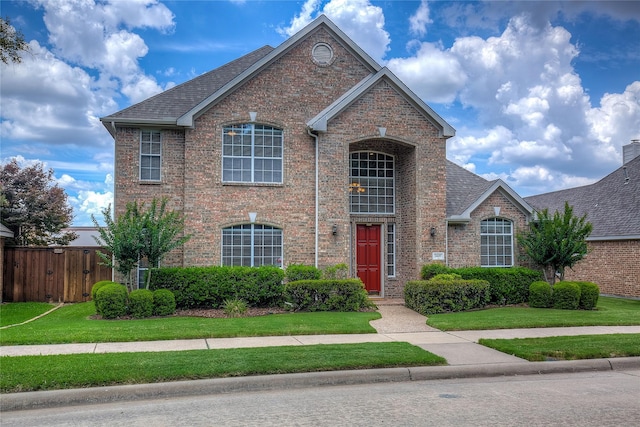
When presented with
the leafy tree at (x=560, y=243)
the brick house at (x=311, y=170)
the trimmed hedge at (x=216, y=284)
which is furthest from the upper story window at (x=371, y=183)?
the leafy tree at (x=560, y=243)

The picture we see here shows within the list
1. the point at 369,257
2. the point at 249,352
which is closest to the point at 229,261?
the point at 369,257

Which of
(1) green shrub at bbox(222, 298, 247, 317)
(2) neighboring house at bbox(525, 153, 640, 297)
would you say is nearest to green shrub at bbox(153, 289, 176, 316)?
(1) green shrub at bbox(222, 298, 247, 317)

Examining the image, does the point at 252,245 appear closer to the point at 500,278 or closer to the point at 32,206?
the point at 500,278

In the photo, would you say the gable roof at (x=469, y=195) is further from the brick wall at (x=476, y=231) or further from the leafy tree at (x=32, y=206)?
the leafy tree at (x=32, y=206)

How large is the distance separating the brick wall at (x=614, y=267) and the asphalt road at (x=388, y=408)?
52.4 feet

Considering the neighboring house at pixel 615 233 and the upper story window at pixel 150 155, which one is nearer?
the upper story window at pixel 150 155

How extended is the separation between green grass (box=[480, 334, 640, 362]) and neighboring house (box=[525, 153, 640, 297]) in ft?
42.4

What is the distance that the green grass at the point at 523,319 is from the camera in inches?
486

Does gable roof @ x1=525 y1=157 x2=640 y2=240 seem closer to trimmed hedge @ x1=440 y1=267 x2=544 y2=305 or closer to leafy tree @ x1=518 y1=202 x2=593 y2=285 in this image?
leafy tree @ x1=518 y1=202 x2=593 y2=285

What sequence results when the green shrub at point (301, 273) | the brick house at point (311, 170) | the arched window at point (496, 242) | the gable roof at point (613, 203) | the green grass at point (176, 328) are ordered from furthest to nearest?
the gable roof at point (613, 203) → the arched window at point (496, 242) → the brick house at point (311, 170) → the green shrub at point (301, 273) → the green grass at point (176, 328)

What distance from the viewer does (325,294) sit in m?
14.8

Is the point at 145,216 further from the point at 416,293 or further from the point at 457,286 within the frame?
the point at 457,286

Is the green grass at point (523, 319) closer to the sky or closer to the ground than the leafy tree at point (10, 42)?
closer to the ground

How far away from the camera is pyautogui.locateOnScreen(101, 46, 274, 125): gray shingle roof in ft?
53.9
